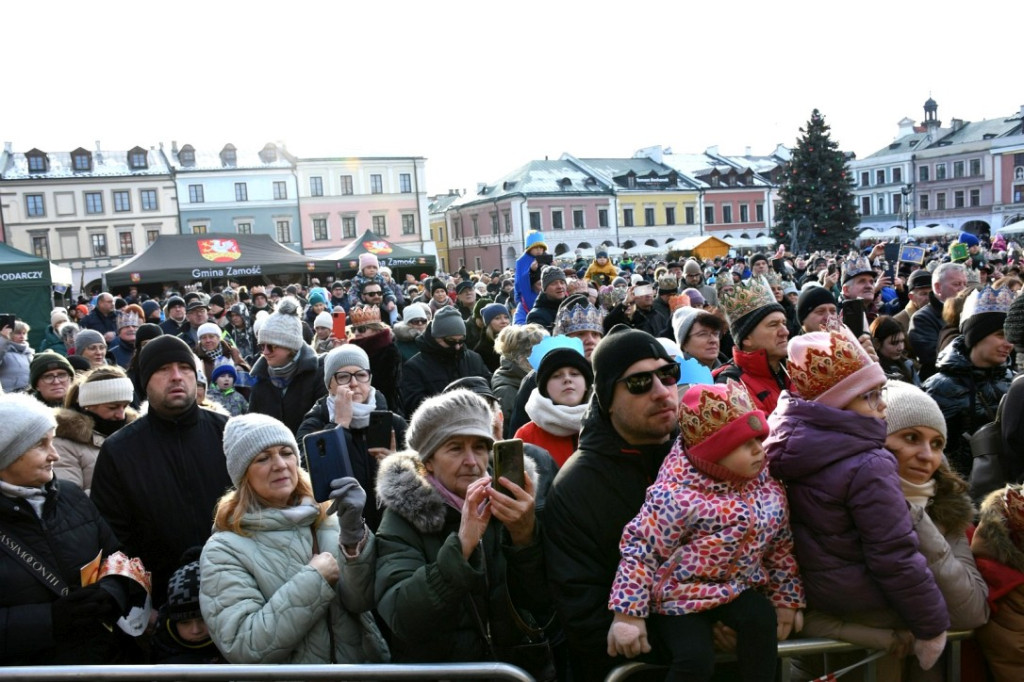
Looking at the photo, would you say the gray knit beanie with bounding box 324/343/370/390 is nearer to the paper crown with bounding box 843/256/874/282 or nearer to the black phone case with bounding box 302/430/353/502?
the black phone case with bounding box 302/430/353/502

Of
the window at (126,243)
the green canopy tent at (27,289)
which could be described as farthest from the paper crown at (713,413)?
the window at (126,243)

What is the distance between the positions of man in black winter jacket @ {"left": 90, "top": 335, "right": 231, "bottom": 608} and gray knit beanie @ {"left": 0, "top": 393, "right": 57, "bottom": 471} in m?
0.63

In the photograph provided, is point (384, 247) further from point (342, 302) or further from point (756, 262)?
point (756, 262)

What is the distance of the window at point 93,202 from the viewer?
52.8 m

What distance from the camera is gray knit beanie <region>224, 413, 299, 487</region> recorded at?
2.94 metres

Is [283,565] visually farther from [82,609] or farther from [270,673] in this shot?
[82,609]

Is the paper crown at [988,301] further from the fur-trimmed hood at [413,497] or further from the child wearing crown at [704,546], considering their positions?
the fur-trimmed hood at [413,497]

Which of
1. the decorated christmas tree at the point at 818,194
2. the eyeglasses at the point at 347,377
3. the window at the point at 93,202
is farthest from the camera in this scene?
the window at the point at 93,202

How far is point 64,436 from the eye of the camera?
162 inches

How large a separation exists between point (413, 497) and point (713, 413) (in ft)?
3.47

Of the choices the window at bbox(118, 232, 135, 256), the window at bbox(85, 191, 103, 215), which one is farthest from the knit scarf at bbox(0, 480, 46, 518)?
the window at bbox(85, 191, 103, 215)

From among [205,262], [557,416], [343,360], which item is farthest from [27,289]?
[557,416]

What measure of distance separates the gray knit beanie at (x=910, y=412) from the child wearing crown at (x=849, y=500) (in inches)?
10.5

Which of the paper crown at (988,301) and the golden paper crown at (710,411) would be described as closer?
the golden paper crown at (710,411)
